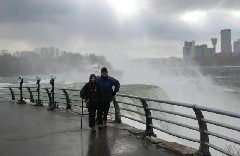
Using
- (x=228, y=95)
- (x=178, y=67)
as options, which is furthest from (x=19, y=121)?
(x=178, y=67)

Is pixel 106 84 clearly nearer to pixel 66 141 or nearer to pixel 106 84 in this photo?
pixel 106 84

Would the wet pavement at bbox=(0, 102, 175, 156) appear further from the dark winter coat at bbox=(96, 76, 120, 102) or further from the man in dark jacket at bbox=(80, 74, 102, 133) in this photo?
the dark winter coat at bbox=(96, 76, 120, 102)

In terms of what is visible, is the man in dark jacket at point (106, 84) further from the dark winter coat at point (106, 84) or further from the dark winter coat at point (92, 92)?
the dark winter coat at point (92, 92)

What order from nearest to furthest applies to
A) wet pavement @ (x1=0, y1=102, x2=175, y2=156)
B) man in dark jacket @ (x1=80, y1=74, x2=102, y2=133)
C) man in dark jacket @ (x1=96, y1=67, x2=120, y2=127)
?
wet pavement @ (x1=0, y1=102, x2=175, y2=156)
man in dark jacket @ (x1=80, y1=74, x2=102, y2=133)
man in dark jacket @ (x1=96, y1=67, x2=120, y2=127)

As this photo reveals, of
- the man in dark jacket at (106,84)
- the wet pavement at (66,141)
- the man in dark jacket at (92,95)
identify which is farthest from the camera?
the man in dark jacket at (106,84)

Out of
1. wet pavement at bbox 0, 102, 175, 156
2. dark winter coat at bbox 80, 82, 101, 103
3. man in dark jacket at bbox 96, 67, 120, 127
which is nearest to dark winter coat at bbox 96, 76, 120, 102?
man in dark jacket at bbox 96, 67, 120, 127

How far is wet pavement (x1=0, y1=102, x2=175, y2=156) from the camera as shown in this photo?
27.5 feet

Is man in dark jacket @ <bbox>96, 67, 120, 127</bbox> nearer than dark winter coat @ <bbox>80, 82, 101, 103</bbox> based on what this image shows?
No

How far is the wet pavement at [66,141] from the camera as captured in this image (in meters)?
8.38

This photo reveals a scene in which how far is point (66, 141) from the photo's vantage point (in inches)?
384

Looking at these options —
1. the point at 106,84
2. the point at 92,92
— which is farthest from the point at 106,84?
the point at 92,92

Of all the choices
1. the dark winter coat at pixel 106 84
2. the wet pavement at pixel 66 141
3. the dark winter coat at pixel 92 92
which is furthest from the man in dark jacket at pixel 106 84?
the wet pavement at pixel 66 141

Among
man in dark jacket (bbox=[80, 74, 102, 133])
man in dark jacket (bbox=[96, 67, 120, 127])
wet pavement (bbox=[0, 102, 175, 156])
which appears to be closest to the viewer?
wet pavement (bbox=[0, 102, 175, 156])

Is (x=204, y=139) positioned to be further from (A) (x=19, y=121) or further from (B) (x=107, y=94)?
(A) (x=19, y=121)
